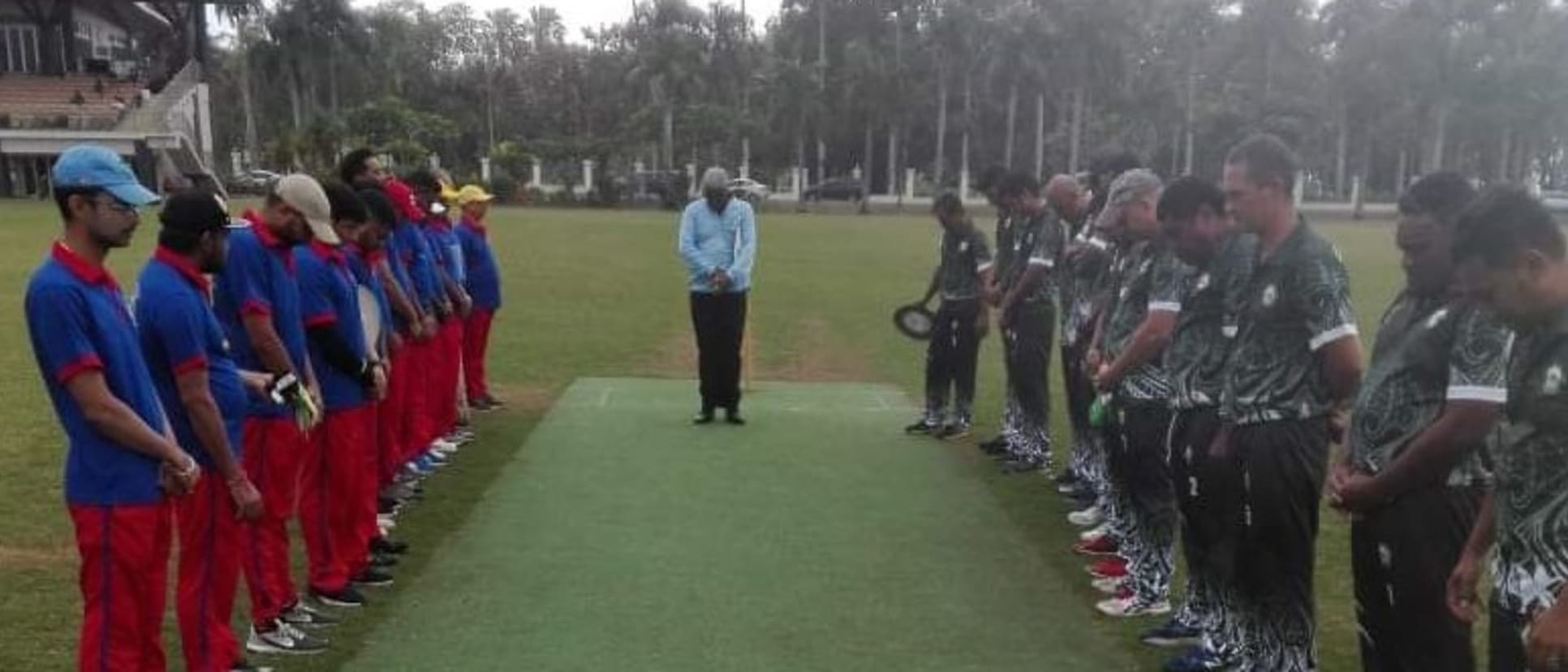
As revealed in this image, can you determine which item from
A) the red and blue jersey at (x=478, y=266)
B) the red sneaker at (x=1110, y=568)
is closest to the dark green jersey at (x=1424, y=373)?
the red sneaker at (x=1110, y=568)

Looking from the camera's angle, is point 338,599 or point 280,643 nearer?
point 280,643

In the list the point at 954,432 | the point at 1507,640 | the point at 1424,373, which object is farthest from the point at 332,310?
the point at 954,432

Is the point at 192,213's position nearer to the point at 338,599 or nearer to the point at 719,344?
the point at 338,599

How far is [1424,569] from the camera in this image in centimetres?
374

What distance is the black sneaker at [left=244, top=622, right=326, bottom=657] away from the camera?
510cm

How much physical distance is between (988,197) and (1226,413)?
4.77 metres

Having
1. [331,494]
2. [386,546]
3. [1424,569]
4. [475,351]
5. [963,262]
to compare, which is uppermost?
[963,262]

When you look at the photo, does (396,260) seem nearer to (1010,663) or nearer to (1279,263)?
(1010,663)

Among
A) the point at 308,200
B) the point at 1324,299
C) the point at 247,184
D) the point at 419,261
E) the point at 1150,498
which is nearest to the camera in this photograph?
the point at 1324,299

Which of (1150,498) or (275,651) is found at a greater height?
(1150,498)

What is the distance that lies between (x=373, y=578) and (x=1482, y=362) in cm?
463

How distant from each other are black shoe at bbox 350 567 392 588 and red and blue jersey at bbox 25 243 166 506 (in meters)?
2.19

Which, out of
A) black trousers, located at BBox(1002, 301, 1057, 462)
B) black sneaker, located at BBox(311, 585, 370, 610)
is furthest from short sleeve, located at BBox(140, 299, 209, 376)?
black trousers, located at BBox(1002, 301, 1057, 462)

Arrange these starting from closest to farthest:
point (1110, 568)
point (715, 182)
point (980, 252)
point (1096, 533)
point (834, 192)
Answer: point (1110, 568), point (1096, 533), point (980, 252), point (715, 182), point (834, 192)
